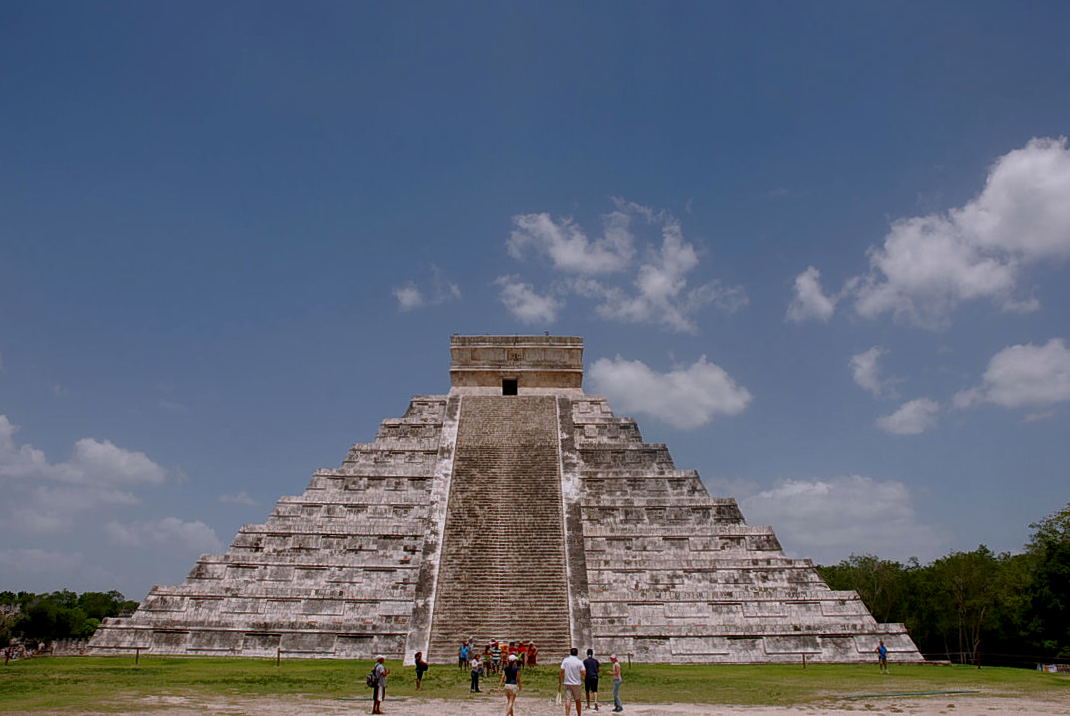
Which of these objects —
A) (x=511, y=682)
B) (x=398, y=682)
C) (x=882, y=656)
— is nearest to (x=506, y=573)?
(x=398, y=682)

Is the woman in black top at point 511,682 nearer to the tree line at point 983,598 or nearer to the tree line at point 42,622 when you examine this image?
the tree line at point 983,598

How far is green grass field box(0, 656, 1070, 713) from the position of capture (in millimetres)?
11852

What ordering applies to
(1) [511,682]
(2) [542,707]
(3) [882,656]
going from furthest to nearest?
(3) [882,656] → (2) [542,707] → (1) [511,682]

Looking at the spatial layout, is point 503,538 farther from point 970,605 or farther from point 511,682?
point 970,605

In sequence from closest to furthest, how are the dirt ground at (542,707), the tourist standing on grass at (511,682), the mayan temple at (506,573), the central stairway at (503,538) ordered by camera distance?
1. the tourist standing on grass at (511,682)
2. the dirt ground at (542,707)
3. the central stairway at (503,538)
4. the mayan temple at (506,573)

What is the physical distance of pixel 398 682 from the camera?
1388cm

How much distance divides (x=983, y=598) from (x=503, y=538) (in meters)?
23.1

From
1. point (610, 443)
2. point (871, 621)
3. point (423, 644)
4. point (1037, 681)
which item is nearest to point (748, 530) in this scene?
point (871, 621)

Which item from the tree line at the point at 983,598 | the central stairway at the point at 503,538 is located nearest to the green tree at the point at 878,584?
the tree line at the point at 983,598

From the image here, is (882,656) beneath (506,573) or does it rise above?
beneath

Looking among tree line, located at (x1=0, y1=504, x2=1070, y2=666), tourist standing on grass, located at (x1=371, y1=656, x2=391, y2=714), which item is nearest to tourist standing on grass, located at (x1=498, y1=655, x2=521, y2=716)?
tourist standing on grass, located at (x1=371, y1=656, x2=391, y2=714)

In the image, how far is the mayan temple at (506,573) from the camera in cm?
1791

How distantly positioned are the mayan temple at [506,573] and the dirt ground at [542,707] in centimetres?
587

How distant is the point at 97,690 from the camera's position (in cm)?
1202
